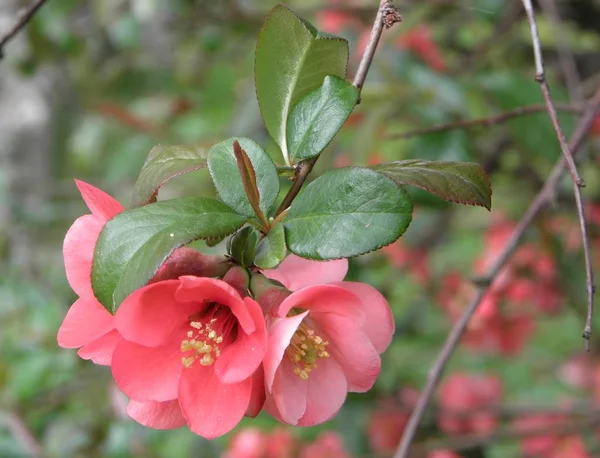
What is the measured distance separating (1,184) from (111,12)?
0.53 m

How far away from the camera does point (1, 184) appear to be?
1.79 meters

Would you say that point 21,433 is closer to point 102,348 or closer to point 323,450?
point 323,450

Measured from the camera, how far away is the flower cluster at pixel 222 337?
436 mm

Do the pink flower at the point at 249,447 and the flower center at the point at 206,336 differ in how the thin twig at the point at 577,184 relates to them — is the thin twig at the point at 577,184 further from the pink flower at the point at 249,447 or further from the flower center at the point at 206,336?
the pink flower at the point at 249,447

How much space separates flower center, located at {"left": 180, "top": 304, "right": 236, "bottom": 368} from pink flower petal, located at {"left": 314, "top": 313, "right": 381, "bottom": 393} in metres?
0.06

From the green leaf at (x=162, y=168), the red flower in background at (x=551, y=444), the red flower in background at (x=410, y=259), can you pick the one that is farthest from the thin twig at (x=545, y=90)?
the red flower in background at (x=410, y=259)

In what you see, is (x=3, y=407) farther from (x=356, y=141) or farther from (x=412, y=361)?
(x=412, y=361)

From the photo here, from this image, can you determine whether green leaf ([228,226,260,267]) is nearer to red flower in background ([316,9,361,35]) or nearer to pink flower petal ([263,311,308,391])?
pink flower petal ([263,311,308,391])

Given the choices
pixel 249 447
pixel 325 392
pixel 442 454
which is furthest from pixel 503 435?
pixel 325 392

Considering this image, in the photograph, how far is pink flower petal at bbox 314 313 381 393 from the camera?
469mm

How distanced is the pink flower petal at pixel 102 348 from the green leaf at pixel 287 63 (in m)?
0.16

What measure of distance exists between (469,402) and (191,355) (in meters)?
1.26

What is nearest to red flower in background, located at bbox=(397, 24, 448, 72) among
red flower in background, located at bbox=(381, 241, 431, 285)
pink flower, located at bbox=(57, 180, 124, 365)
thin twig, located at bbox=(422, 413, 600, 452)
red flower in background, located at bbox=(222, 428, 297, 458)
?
red flower in background, located at bbox=(381, 241, 431, 285)

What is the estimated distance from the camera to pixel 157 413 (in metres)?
0.48
